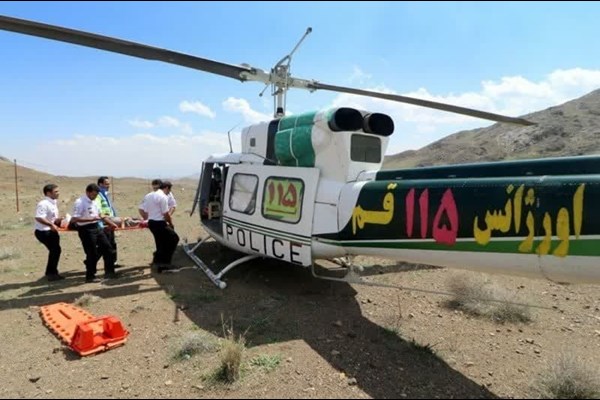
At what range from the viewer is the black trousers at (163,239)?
8.77m

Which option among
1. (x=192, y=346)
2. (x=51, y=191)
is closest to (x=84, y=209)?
(x=51, y=191)

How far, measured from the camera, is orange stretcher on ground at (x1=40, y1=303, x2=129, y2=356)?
207 inches

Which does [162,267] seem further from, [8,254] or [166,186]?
[8,254]

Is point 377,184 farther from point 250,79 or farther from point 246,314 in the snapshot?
point 250,79

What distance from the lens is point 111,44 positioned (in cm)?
646

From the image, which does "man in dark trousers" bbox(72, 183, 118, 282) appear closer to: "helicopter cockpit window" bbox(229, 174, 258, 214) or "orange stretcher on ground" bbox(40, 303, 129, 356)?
"orange stretcher on ground" bbox(40, 303, 129, 356)

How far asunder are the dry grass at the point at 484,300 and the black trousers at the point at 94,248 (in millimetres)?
6450

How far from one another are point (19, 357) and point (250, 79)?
5861mm

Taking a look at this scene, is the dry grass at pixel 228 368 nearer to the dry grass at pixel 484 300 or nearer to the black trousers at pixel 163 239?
the dry grass at pixel 484 300

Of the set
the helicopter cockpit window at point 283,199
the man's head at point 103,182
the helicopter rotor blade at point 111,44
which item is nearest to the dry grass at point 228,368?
the helicopter cockpit window at point 283,199

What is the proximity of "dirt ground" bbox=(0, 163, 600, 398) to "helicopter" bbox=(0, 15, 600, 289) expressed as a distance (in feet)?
2.32

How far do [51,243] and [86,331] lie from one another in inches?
152

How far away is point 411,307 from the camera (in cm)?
682

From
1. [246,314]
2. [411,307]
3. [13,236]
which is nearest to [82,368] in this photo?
[246,314]
